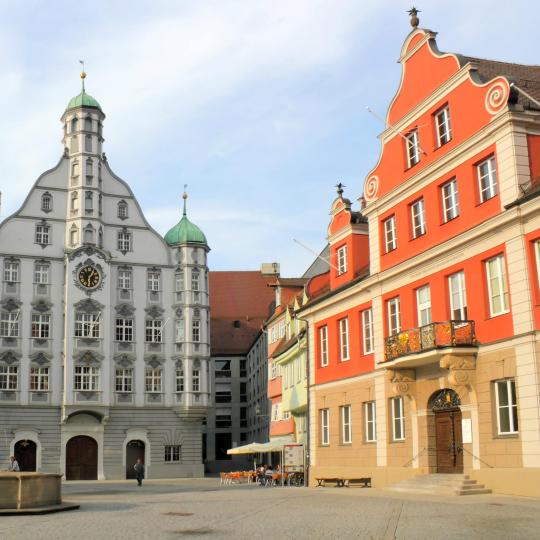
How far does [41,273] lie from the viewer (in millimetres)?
65250

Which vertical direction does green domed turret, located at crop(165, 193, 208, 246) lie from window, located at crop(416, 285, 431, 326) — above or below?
above

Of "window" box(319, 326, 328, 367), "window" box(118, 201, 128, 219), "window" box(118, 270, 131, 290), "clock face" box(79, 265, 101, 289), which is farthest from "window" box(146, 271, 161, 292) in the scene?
"window" box(319, 326, 328, 367)

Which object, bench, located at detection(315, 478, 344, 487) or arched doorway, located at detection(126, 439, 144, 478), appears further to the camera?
arched doorway, located at detection(126, 439, 144, 478)

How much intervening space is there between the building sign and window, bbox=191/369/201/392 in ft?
97.2

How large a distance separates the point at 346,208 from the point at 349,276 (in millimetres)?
3401

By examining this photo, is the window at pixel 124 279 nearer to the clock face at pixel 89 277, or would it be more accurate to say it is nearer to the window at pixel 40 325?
the clock face at pixel 89 277

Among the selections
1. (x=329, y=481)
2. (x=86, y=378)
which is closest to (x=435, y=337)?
(x=329, y=481)

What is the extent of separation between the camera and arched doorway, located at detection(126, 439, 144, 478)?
65.4 metres

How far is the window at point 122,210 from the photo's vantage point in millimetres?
69562

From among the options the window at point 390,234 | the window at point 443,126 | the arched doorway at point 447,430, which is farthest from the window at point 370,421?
the window at point 443,126

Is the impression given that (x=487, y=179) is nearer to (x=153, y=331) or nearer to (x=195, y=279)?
Answer: (x=153, y=331)

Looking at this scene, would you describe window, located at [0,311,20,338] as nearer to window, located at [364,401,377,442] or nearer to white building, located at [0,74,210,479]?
white building, located at [0,74,210,479]

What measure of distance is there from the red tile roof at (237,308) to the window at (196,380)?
28.0m

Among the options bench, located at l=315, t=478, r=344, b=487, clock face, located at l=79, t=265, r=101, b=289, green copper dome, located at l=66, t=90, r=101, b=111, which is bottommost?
bench, located at l=315, t=478, r=344, b=487
